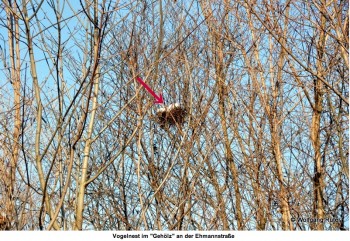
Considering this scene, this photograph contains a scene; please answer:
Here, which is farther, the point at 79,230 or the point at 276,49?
the point at 276,49

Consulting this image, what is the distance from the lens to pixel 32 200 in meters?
4.39

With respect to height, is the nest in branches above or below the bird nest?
below

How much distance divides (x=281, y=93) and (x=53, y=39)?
2.41m

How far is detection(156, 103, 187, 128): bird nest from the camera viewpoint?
488 cm

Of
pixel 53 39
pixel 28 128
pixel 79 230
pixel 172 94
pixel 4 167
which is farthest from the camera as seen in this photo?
pixel 172 94

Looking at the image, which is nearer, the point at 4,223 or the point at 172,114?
the point at 4,223

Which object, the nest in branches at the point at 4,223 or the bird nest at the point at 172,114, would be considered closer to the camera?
the nest in branches at the point at 4,223

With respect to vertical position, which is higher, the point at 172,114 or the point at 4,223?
the point at 172,114

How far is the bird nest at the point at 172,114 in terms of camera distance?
488cm

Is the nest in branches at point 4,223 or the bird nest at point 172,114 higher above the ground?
the bird nest at point 172,114

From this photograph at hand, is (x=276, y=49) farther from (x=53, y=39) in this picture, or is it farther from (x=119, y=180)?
(x=53, y=39)

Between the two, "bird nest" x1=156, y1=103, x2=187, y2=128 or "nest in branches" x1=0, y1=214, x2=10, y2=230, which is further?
"bird nest" x1=156, y1=103, x2=187, y2=128

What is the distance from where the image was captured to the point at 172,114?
16.0 ft

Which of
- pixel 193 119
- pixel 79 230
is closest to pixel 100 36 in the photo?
pixel 79 230
